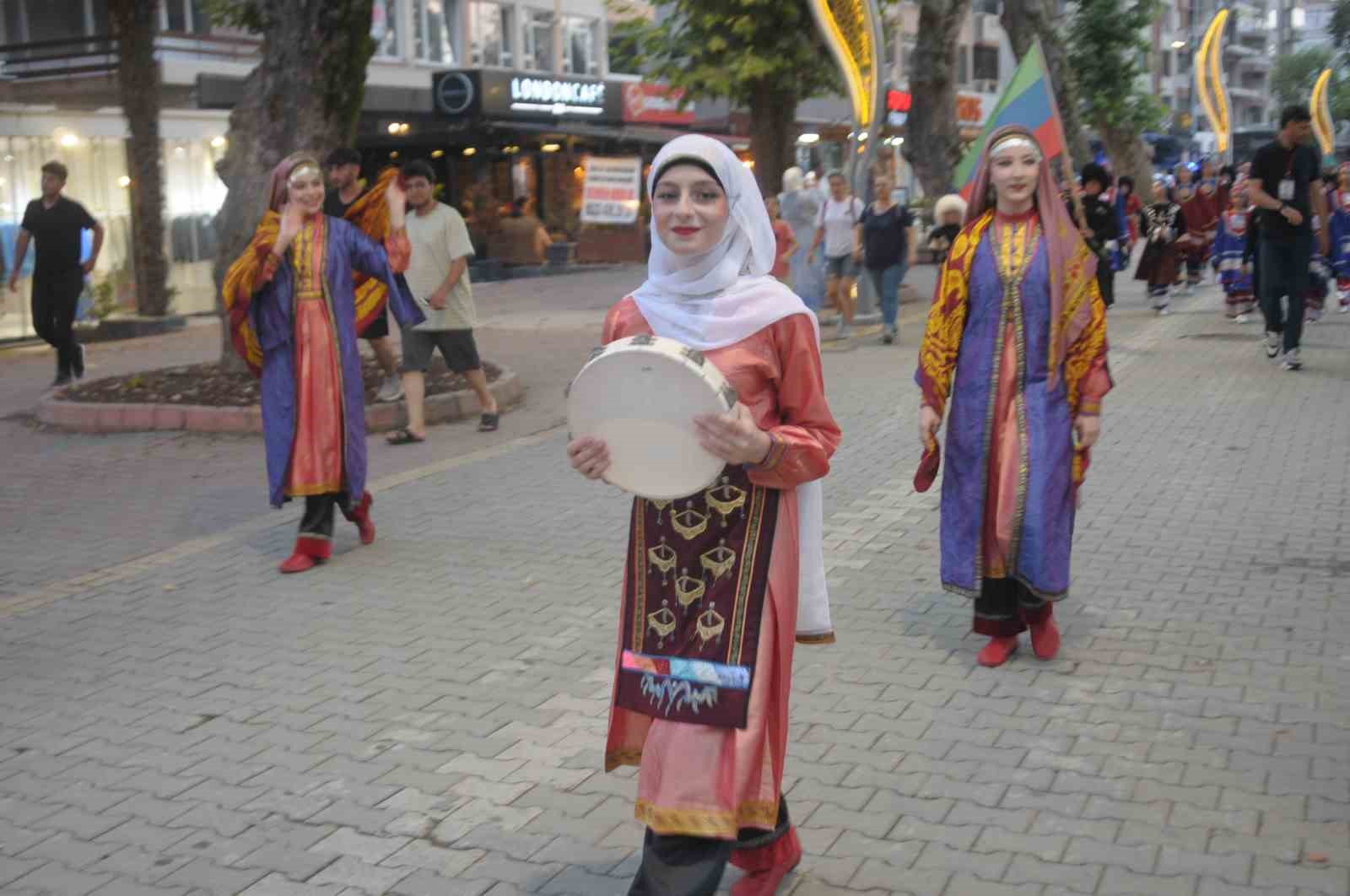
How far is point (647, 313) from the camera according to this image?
3.66 metres

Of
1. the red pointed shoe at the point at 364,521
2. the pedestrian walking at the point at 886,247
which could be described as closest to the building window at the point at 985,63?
the pedestrian walking at the point at 886,247

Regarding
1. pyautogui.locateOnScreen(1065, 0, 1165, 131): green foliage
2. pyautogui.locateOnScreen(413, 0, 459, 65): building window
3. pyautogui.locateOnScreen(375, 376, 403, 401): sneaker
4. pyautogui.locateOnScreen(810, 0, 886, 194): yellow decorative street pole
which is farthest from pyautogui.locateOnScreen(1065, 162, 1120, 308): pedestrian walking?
pyautogui.locateOnScreen(413, 0, 459, 65): building window

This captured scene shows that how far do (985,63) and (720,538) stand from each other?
63.4m

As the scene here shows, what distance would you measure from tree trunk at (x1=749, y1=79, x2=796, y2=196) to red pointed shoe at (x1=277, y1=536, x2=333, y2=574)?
15062 millimetres

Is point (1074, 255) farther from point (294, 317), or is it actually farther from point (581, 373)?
point (294, 317)

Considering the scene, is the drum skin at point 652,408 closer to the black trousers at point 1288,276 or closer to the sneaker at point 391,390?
the sneaker at point 391,390

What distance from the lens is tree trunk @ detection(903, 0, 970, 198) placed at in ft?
78.2

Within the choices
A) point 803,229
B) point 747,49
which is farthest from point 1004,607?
point 747,49

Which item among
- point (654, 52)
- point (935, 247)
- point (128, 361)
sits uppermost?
point (654, 52)

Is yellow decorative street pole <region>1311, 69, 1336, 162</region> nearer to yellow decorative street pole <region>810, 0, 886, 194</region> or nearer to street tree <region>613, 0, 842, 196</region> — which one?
street tree <region>613, 0, 842, 196</region>

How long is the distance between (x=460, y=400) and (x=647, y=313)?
851cm

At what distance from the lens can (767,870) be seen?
3852mm

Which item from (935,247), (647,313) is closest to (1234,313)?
(935,247)

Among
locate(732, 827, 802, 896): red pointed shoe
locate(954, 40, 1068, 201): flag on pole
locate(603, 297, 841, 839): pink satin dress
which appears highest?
locate(954, 40, 1068, 201): flag on pole
